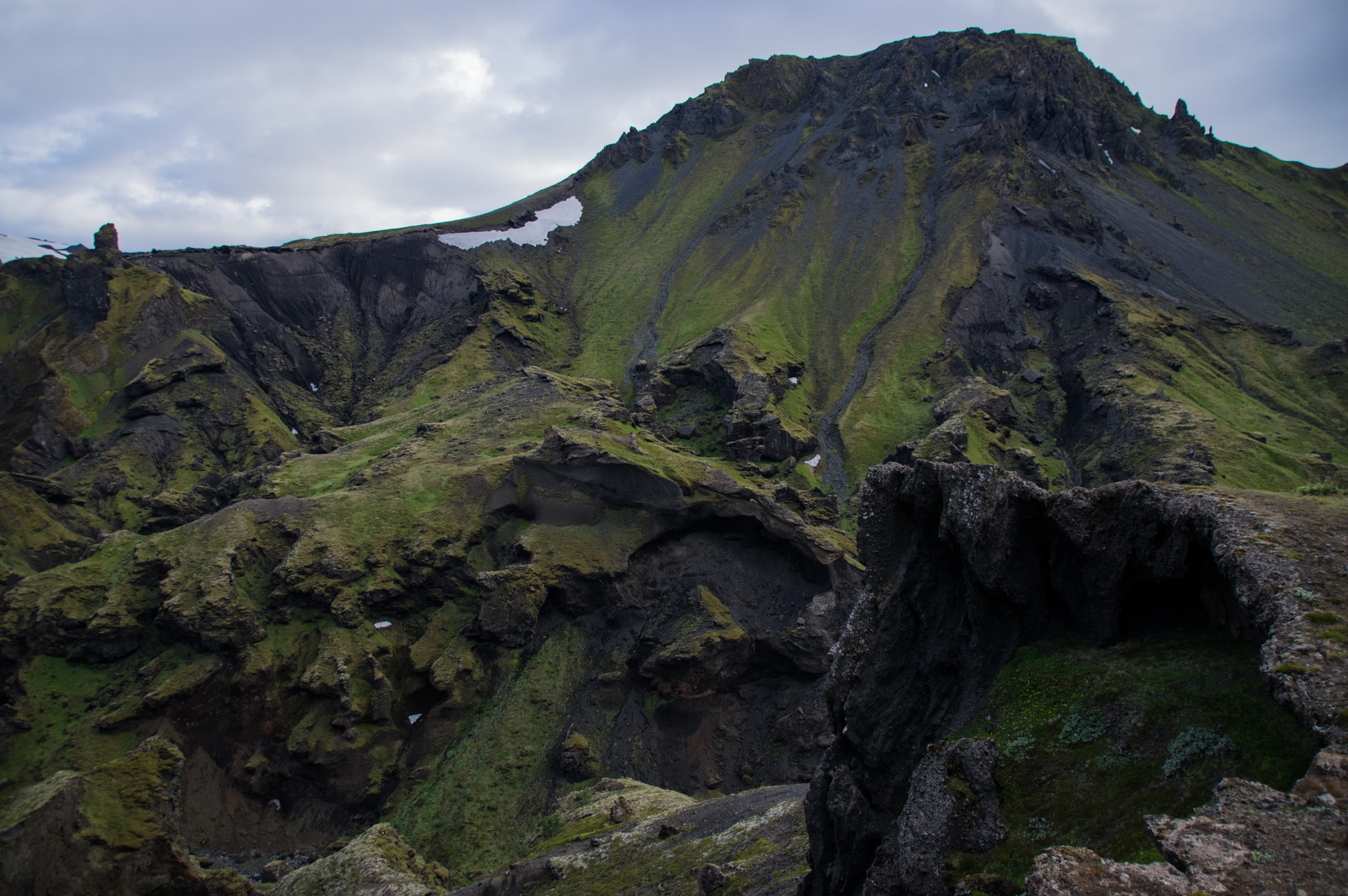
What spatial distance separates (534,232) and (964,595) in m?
172

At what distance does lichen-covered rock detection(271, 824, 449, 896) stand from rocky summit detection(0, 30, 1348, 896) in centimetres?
31

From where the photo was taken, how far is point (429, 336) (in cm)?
13938

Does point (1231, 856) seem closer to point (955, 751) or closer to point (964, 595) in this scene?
point (955, 751)

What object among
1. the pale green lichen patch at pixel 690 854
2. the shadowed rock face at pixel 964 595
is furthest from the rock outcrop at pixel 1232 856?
the pale green lichen patch at pixel 690 854

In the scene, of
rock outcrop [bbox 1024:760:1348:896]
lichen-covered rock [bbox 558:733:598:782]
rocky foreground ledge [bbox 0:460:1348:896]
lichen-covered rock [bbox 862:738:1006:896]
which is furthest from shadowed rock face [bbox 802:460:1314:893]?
lichen-covered rock [bbox 558:733:598:782]

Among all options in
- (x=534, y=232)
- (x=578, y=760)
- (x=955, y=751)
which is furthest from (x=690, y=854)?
(x=534, y=232)

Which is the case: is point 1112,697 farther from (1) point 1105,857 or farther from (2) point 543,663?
(2) point 543,663

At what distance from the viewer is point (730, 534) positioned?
2704 inches

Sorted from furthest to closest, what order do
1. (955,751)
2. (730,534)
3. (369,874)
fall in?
1. (730,534)
2. (369,874)
3. (955,751)

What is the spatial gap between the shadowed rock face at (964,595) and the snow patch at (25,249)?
178123 mm

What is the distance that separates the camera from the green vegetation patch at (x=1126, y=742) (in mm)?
12508

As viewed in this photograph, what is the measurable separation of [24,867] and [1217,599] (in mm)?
40010

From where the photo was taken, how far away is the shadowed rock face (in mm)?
16391

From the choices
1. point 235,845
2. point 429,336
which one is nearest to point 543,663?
point 235,845
